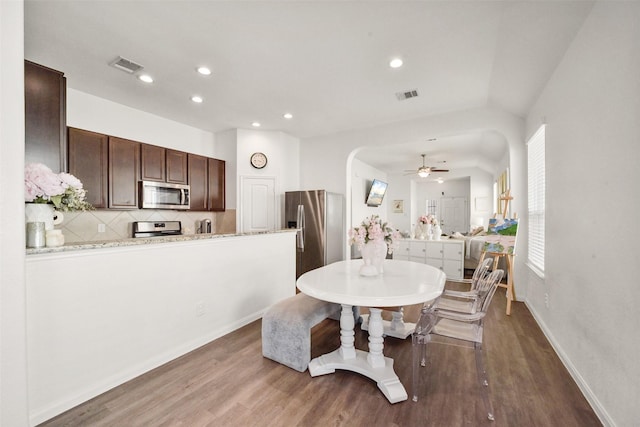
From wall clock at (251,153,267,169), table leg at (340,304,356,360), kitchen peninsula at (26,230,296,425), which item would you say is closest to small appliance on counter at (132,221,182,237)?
wall clock at (251,153,267,169)

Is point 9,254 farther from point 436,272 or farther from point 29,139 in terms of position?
point 436,272

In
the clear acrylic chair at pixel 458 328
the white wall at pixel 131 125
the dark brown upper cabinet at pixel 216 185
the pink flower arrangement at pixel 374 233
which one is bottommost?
the clear acrylic chair at pixel 458 328

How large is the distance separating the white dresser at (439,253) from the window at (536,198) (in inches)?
56.6

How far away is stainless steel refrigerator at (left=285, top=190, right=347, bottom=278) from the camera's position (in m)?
4.59

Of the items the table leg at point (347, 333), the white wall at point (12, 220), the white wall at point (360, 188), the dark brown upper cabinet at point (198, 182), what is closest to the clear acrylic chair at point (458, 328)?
the table leg at point (347, 333)

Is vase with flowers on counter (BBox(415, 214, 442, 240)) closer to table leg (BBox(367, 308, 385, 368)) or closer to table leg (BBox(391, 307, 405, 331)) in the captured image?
table leg (BBox(391, 307, 405, 331))

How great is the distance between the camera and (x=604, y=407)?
5.12 ft

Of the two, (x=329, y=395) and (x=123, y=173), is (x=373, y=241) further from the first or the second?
(x=123, y=173)

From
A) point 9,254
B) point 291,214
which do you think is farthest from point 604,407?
point 291,214

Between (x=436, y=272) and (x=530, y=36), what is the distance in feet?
6.76

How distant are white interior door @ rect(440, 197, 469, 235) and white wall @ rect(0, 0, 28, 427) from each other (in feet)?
32.7

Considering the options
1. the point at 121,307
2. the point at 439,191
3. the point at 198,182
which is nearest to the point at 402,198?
the point at 439,191

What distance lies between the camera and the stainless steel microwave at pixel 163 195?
3.71 m

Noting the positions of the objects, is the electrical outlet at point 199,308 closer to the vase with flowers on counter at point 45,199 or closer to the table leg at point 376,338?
the vase with flowers on counter at point 45,199
